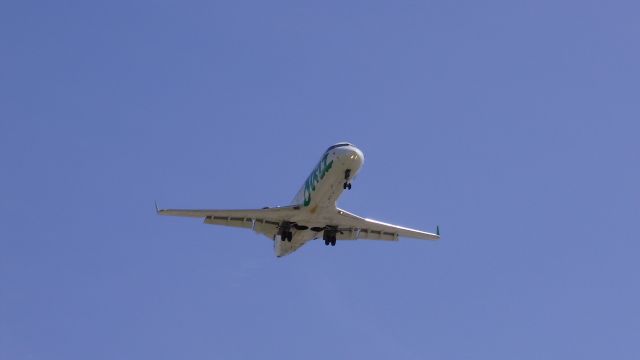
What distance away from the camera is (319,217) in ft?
275

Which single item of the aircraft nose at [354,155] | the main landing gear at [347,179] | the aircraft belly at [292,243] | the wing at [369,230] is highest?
the aircraft nose at [354,155]

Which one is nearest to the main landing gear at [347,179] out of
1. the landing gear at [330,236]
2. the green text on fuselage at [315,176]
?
the green text on fuselage at [315,176]

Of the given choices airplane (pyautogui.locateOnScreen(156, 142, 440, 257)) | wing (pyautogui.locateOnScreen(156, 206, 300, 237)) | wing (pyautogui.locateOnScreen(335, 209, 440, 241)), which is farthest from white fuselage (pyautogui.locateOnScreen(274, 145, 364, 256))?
wing (pyautogui.locateOnScreen(335, 209, 440, 241))

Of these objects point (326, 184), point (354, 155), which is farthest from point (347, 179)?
point (354, 155)

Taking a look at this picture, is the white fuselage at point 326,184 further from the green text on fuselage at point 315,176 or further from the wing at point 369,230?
the wing at point 369,230

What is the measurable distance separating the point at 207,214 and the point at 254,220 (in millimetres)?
3385

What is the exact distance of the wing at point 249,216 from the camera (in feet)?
276

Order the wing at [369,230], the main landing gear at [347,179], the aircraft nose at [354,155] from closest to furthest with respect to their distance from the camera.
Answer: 1. the aircraft nose at [354,155]
2. the main landing gear at [347,179]
3. the wing at [369,230]

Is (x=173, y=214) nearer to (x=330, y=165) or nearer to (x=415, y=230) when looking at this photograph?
(x=330, y=165)

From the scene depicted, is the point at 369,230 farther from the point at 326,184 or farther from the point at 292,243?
the point at 326,184

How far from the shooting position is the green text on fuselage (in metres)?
80.0

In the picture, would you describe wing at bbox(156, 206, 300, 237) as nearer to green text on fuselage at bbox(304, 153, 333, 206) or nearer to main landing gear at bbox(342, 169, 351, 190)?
green text on fuselage at bbox(304, 153, 333, 206)

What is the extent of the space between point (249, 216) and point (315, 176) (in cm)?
691

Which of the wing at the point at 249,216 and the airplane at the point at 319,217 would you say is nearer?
the airplane at the point at 319,217
